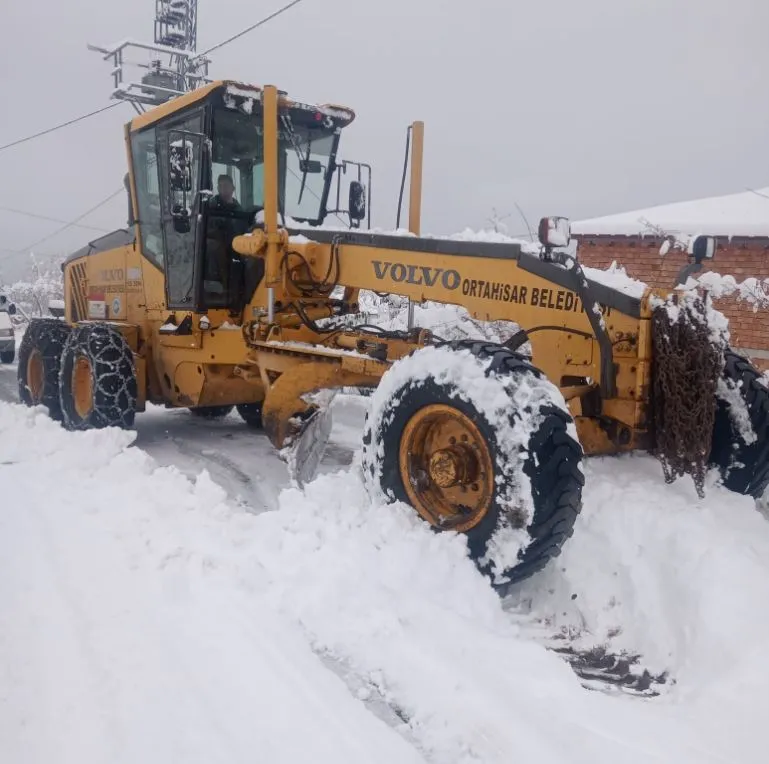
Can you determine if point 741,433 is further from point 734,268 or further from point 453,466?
point 734,268

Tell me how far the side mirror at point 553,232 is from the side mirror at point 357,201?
3096 mm

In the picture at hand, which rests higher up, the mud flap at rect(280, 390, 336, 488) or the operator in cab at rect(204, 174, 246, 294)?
the operator in cab at rect(204, 174, 246, 294)

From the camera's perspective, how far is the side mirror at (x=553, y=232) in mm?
3596

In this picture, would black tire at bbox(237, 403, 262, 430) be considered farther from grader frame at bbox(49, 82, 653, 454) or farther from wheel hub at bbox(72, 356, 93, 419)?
wheel hub at bbox(72, 356, 93, 419)

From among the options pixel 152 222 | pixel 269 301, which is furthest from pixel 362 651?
pixel 152 222

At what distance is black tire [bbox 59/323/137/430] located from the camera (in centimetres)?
621

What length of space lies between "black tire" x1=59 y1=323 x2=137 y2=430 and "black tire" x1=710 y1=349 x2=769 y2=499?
4920 mm

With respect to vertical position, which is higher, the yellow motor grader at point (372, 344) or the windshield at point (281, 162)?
the windshield at point (281, 162)

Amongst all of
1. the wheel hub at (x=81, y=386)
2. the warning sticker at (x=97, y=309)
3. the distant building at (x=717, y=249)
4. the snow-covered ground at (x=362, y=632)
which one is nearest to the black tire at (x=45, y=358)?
the warning sticker at (x=97, y=309)

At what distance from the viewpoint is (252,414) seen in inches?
298

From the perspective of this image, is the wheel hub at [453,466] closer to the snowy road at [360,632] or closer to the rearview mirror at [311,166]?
the snowy road at [360,632]

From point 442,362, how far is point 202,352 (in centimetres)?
347

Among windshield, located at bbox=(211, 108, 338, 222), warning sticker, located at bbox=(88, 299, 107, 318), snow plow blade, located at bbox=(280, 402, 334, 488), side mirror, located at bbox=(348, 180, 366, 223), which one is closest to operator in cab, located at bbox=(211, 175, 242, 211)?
windshield, located at bbox=(211, 108, 338, 222)

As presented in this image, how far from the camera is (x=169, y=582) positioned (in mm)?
3209
